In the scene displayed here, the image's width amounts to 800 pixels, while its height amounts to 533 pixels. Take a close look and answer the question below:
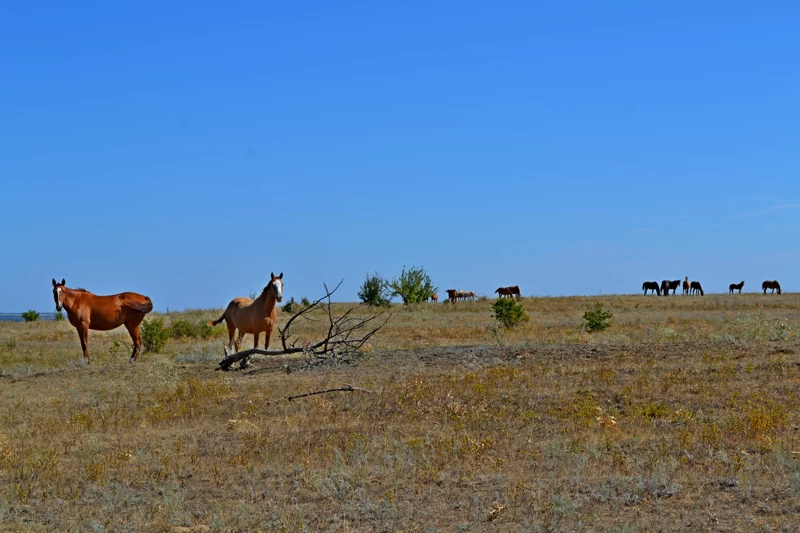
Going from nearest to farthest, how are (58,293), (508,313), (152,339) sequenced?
(58,293), (152,339), (508,313)

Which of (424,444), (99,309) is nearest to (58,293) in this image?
(99,309)

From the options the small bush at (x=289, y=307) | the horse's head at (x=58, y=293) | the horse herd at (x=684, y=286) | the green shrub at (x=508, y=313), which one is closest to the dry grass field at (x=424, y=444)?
the horse's head at (x=58, y=293)

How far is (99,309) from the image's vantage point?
73.2 ft

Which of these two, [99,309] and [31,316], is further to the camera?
[31,316]

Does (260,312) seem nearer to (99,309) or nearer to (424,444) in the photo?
(99,309)

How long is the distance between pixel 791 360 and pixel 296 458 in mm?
10643

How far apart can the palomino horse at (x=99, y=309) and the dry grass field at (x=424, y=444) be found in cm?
264

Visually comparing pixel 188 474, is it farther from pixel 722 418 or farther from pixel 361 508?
pixel 722 418

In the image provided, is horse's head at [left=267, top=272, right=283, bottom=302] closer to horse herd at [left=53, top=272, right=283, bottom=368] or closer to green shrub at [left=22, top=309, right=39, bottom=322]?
horse herd at [left=53, top=272, right=283, bottom=368]

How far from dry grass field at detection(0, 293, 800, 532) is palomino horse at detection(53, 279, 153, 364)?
2637mm

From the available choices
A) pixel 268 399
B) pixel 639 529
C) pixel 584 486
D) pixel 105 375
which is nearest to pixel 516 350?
pixel 268 399

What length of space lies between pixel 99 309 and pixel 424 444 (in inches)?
574

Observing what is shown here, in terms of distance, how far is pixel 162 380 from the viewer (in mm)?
17375

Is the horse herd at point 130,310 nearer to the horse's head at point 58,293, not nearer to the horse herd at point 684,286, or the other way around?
the horse's head at point 58,293
